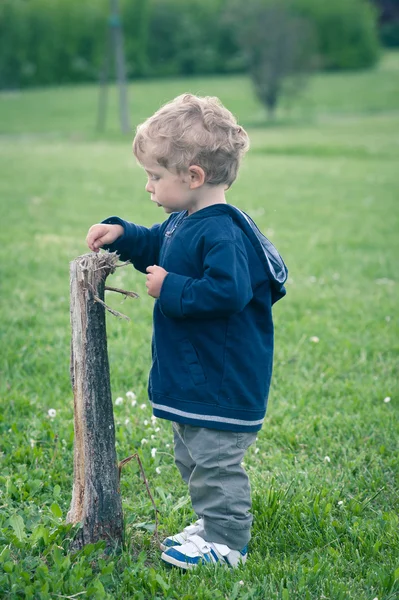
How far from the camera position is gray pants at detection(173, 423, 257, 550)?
273cm

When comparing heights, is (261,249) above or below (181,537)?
above

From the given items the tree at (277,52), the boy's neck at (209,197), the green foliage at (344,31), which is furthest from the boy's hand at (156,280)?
the green foliage at (344,31)

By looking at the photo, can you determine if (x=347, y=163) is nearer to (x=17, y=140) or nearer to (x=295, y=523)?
(x=17, y=140)

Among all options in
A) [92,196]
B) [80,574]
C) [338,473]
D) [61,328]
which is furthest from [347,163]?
[80,574]

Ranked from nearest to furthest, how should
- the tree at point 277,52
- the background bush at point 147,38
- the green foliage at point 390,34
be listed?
the tree at point 277,52
the background bush at point 147,38
the green foliage at point 390,34

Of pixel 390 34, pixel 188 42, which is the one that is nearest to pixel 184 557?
pixel 188 42

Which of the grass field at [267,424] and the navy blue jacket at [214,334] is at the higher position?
the navy blue jacket at [214,334]

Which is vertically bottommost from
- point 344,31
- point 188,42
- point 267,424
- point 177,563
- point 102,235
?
point 267,424

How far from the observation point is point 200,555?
110 inches

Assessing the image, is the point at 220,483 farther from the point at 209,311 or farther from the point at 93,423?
the point at 209,311

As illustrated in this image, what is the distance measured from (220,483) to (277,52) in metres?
30.0

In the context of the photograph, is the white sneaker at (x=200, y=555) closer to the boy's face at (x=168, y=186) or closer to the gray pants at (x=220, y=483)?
the gray pants at (x=220, y=483)

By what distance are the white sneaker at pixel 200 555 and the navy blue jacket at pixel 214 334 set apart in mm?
447

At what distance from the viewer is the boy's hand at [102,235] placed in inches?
114
